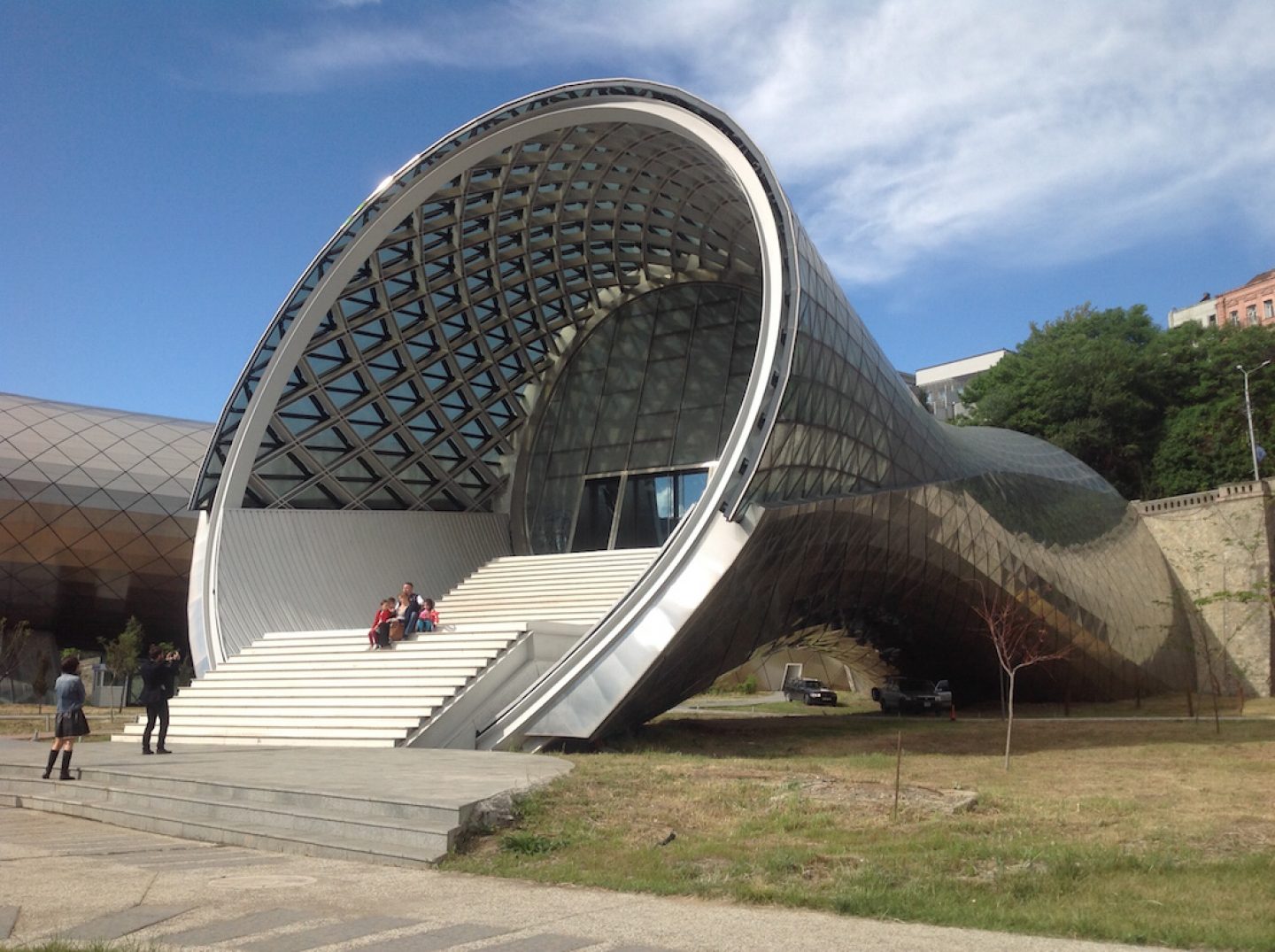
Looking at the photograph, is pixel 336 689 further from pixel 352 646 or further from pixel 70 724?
pixel 70 724

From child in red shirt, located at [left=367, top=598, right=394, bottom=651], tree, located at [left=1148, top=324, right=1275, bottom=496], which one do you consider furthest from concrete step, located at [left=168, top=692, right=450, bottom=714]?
tree, located at [left=1148, top=324, right=1275, bottom=496]

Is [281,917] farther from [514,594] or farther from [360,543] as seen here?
[360,543]

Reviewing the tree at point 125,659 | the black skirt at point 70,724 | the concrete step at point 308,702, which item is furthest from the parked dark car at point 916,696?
the tree at point 125,659

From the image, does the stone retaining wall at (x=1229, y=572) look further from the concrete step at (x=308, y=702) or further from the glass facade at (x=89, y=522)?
the glass facade at (x=89, y=522)

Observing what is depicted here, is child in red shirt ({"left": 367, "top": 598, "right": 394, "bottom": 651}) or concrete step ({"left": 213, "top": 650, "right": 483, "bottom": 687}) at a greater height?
child in red shirt ({"left": 367, "top": 598, "right": 394, "bottom": 651})

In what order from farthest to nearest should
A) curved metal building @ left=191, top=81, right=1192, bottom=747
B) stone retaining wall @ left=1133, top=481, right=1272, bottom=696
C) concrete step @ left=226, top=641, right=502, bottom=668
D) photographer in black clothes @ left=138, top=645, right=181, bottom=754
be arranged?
1. stone retaining wall @ left=1133, top=481, right=1272, bottom=696
2. curved metal building @ left=191, top=81, right=1192, bottom=747
3. concrete step @ left=226, top=641, right=502, bottom=668
4. photographer in black clothes @ left=138, top=645, right=181, bottom=754

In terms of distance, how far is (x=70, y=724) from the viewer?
42.1 feet

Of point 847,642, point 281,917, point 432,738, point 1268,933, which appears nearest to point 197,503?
point 432,738

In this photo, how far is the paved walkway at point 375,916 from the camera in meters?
5.88

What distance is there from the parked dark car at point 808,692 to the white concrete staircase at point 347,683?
56.7 ft

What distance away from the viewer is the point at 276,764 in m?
13.5

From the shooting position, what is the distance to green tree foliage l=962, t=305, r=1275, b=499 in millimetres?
54406

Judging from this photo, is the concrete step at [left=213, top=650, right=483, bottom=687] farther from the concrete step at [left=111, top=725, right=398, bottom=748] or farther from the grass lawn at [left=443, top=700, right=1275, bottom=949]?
the grass lawn at [left=443, top=700, right=1275, bottom=949]

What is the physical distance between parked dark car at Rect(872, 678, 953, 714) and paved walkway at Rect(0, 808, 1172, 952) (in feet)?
87.9
